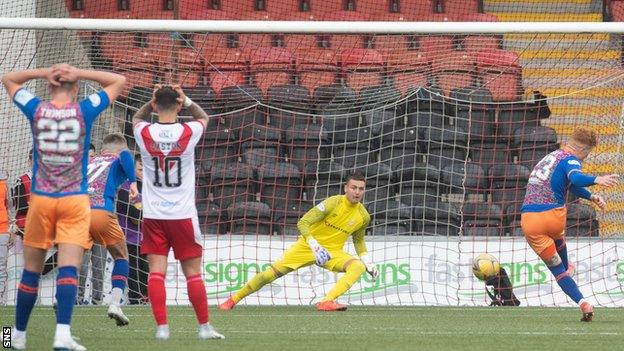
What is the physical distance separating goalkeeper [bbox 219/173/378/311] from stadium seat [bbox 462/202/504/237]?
2662 millimetres

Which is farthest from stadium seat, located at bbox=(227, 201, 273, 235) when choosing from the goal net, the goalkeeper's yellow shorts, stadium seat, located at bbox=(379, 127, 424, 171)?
the goalkeeper's yellow shorts

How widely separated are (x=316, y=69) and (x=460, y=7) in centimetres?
415

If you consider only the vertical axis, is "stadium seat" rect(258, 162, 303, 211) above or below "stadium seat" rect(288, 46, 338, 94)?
below

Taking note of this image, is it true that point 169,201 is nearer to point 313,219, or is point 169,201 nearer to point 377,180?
point 313,219

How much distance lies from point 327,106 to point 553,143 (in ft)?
10.2

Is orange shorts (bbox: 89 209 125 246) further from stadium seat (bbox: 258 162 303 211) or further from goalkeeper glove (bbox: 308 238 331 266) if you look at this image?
stadium seat (bbox: 258 162 303 211)

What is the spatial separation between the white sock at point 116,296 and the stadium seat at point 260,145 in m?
5.68

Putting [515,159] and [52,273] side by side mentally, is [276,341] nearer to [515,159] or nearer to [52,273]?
[52,273]

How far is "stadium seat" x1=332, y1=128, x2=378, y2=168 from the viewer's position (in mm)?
16828

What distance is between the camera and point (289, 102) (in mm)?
17078

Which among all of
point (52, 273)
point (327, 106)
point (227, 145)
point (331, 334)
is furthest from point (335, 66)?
point (331, 334)

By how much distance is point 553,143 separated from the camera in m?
16.8

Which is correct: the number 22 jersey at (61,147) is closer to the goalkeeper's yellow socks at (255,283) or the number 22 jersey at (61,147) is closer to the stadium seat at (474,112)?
the goalkeeper's yellow socks at (255,283)

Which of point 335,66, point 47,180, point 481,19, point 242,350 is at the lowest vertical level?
point 242,350
